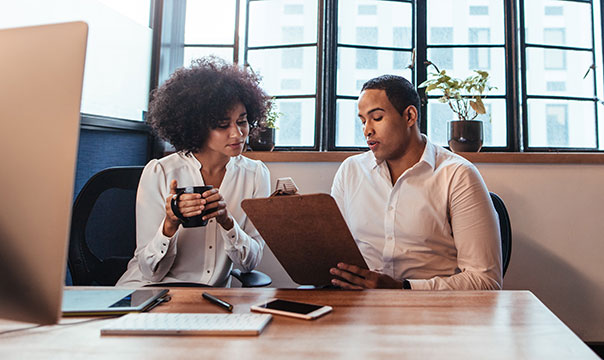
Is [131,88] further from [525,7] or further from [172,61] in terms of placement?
[525,7]

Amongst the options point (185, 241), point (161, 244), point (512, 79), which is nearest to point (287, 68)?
point (512, 79)

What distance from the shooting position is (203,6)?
264 centimetres

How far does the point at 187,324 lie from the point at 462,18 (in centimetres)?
244

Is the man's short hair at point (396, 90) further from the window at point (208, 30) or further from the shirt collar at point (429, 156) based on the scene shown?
the window at point (208, 30)

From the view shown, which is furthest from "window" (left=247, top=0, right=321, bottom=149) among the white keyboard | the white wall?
the white keyboard

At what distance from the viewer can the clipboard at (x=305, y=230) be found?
94 cm

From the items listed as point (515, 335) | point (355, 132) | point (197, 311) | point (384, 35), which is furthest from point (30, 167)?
point (384, 35)

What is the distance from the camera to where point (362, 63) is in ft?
8.27

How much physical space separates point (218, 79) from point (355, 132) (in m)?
1.03

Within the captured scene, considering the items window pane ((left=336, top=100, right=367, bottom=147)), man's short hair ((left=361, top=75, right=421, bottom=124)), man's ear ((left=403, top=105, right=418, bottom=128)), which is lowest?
man's ear ((left=403, top=105, right=418, bottom=128))

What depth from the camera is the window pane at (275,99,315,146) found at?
2.50m

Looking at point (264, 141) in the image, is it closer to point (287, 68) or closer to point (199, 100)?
point (287, 68)

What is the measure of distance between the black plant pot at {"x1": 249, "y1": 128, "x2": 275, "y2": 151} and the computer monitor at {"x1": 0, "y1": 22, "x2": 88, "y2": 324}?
70.3 inches

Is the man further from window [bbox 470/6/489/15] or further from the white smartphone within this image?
window [bbox 470/6/489/15]
